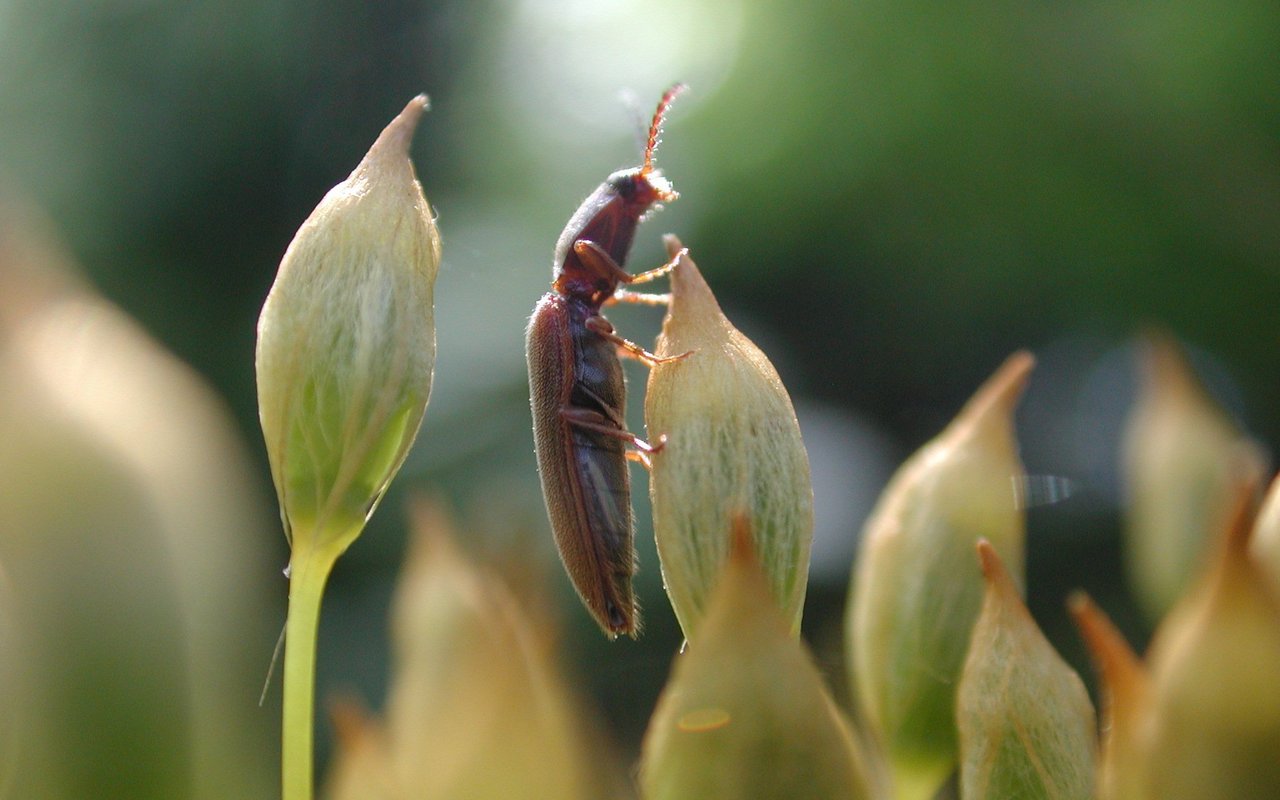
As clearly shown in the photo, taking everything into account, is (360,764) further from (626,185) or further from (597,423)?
(626,185)

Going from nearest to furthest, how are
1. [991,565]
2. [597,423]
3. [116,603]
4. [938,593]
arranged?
1. [116,603]
2. [991,565]
3. [938,593]
4. [597,423]

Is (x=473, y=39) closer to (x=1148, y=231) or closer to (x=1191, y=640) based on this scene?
Answer: (x=1148, y=231)

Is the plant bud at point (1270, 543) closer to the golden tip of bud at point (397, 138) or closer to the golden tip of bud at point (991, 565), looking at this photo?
the golden tip of bud at point (991, 565)

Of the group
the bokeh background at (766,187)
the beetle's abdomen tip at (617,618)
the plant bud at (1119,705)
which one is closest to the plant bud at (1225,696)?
the plant bud at (1119,705)

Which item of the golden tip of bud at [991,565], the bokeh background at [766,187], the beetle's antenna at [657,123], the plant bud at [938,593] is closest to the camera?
the golden tip of bud at [991,565]

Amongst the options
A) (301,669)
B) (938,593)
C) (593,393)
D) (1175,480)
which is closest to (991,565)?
(938,593)


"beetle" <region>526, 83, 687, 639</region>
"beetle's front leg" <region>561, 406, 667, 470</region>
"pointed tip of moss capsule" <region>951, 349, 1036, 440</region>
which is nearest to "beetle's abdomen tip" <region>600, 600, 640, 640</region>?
"beetle" <region>526, 83, 687, 639</region>
